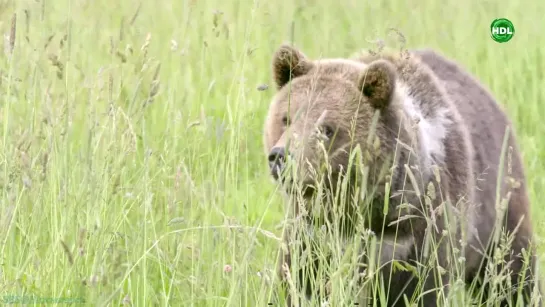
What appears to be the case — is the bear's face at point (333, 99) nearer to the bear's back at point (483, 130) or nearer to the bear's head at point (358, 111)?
the bear's head at point (358, 111)

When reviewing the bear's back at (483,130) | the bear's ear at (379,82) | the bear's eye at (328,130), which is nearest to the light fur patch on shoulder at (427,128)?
the bear's ear at (379,82)

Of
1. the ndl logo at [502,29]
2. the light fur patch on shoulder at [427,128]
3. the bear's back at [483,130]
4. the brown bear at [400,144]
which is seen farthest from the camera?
the ndl logo at [502,29]

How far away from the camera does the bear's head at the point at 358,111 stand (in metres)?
3.83

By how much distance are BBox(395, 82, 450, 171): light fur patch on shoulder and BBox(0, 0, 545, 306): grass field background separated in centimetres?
52

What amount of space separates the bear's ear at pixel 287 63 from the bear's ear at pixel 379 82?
0.33 metres

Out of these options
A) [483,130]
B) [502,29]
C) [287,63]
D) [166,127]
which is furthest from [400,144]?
[502,29]

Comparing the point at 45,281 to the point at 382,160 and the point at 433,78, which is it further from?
the point at 433,78

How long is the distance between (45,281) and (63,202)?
0.34 metres

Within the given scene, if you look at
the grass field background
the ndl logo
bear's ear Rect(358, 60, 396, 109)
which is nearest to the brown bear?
bear's ear Rect(358, 60, 396, 109)

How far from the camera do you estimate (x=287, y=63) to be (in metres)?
4.16

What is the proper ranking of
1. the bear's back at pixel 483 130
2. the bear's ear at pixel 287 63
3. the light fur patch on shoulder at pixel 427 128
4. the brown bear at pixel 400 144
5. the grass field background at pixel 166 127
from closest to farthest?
the grass field background at pixel 166 127 < the brown bear at pixel 400 144 < the light fur patch on shoulder at pixel 427 128 < the bear's ear at pixel 287 63 < the bear's back at pixel 483 130

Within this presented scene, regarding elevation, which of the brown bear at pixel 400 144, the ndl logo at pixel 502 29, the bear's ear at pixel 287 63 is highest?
the ndl logo at pixel 502 29

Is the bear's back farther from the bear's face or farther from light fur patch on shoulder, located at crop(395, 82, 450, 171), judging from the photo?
the bear's face

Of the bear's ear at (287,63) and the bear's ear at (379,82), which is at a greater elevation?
the bear's ear at (287,63)
